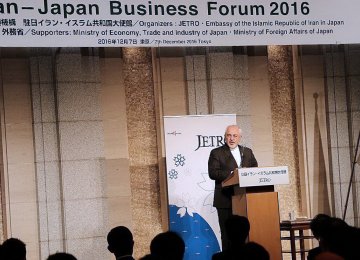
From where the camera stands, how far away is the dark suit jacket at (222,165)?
29.6 ft

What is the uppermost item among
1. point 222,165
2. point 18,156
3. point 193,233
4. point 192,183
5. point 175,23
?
point 175,23

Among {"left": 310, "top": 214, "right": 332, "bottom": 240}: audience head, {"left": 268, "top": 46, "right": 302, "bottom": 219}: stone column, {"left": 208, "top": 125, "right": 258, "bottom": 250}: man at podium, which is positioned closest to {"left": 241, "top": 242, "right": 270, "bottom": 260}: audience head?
{"left": 310, "top": 214, "right": 332, "bottom": 240}: audience head

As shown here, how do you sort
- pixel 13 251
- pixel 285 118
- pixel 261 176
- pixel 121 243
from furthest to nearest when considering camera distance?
pixel 285 118, pixel 261 176, pixel 121 243, pixel 13 251

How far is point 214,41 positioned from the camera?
9.78 m

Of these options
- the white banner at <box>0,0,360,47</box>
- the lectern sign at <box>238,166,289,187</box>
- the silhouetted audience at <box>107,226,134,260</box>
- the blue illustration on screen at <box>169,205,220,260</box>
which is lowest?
the blue illustration on screen at <box>169,205,220,260</box>

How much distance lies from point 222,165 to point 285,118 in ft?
8.66

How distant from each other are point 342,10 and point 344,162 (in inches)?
88.6

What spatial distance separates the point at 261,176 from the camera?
8.24 metres

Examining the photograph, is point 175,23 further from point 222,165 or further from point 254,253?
point 254,253

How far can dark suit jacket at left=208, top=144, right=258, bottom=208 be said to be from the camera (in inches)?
356

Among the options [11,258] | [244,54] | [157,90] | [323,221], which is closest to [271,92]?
[244,54]

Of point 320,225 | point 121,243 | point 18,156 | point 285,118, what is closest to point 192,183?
point 285,118

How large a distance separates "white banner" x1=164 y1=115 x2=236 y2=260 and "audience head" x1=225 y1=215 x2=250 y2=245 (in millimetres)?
3809

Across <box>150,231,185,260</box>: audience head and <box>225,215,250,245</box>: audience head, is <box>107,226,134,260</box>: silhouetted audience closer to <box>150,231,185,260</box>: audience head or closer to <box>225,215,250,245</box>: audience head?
<box>225,215,250,245</box>: audience head
